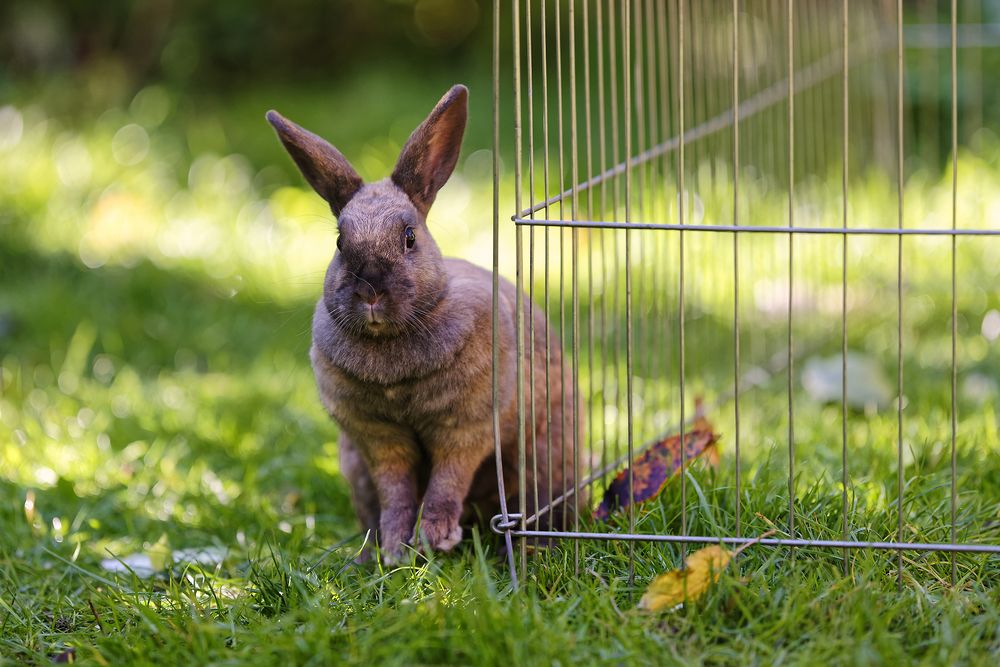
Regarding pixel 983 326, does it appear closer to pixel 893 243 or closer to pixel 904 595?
pixel 893 243

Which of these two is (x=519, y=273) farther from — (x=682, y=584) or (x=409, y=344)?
(x=682, y=584)

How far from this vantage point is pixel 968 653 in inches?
95.4

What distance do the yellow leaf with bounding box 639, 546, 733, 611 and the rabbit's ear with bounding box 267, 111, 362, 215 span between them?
1.22 m

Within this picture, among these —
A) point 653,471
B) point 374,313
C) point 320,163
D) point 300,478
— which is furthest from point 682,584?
point 300,478

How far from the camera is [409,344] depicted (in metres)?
2.96

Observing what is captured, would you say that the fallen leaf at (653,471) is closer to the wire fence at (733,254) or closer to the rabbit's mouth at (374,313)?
the wire fence at (733,254)

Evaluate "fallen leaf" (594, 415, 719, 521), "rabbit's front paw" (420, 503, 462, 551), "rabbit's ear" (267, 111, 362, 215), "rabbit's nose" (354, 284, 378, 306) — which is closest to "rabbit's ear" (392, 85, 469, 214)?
"rabbit's ear" (267, 111, 362, 215)

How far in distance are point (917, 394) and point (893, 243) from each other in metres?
1.68

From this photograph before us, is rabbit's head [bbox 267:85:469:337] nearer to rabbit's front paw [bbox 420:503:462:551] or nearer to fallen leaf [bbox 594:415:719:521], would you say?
rabbit's front paw [bbox 420:503:462:551]

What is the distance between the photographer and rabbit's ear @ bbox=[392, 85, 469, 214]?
297 centimetres

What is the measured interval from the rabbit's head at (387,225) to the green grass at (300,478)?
0.47m

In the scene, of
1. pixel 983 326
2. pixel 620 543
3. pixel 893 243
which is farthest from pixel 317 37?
pixel 620 543

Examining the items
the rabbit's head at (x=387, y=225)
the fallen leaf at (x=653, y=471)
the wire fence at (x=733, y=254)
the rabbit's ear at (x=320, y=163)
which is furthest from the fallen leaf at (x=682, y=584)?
the rabbit's ear at (x=320, y=163)

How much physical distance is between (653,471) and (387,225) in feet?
3.25
